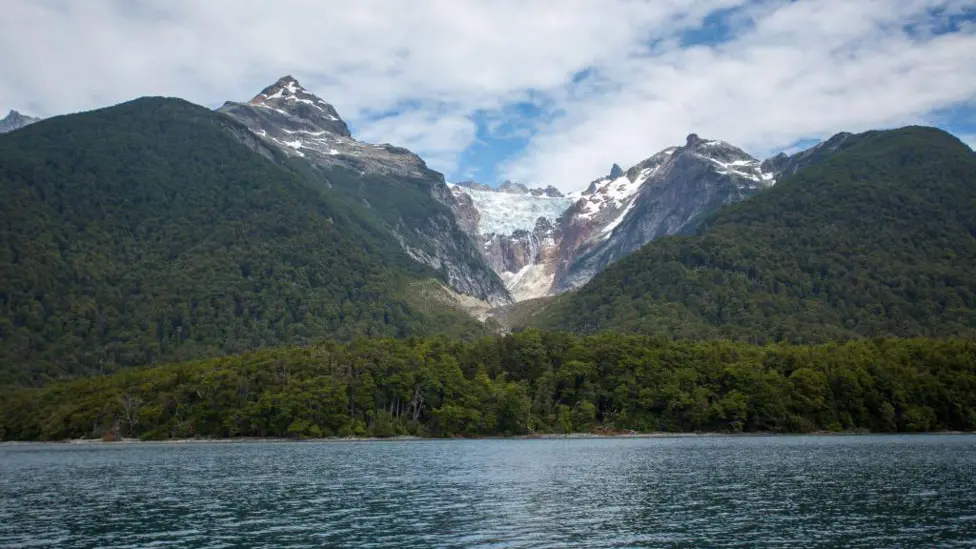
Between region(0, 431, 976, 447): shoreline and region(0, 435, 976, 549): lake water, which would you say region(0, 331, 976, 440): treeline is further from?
region(0, 435, 976, 549): lake water

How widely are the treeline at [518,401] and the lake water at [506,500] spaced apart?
57032 millimetres

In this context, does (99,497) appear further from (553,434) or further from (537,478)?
(553,434)

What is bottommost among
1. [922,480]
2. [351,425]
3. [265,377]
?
[922,480]

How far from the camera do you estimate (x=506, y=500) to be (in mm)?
71312

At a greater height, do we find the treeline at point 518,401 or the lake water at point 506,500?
the treeline at point 518,401

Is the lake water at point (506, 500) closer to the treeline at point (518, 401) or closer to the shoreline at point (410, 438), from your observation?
the shoreline at point (410, 438)

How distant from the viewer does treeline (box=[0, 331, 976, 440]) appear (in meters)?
183

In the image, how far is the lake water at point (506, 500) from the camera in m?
53.3

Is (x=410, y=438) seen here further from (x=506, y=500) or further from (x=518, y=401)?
(x=506, y=500)

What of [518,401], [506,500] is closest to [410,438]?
[518,401]

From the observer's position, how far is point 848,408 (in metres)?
186

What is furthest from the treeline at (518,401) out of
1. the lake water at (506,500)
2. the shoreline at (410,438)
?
the lake water at (506,500)

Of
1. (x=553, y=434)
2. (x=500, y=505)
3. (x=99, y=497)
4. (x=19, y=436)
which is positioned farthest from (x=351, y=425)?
(x=500, y=505)

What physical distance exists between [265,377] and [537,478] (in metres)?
116
